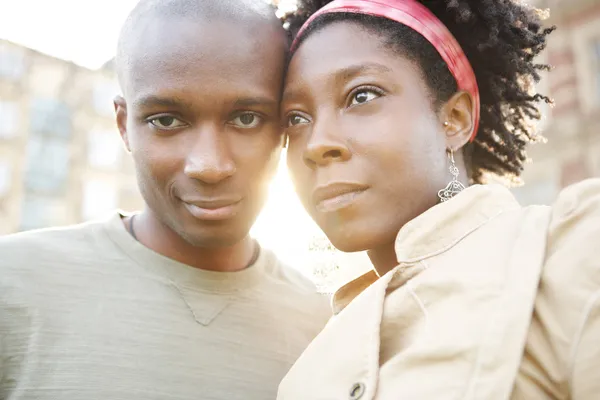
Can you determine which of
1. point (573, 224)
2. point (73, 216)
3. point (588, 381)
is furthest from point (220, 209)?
point (73, 216)

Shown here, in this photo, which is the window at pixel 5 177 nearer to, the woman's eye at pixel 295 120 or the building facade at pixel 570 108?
the building facade at pixel 570 108

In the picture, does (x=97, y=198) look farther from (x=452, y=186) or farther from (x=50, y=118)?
(x=452, y=186)

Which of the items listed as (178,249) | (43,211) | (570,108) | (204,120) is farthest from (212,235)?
(43,211)

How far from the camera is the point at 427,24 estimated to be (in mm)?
2344

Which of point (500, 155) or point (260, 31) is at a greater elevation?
point (260, 31)

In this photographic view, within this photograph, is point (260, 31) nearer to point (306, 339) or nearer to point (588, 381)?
point (306, 339)

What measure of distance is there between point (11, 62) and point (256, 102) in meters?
18.8

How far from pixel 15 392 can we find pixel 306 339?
114 cm

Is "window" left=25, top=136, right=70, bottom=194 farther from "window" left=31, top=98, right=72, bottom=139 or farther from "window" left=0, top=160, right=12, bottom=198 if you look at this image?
"window" left=0, top=160, right=12, bottom=198

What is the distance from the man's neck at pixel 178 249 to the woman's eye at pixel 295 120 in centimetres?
62

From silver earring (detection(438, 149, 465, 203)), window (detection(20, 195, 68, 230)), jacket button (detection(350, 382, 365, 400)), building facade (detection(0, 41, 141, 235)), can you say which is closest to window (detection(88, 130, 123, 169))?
building facade (detection(0, 41, 141, 235))

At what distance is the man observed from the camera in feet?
7.54

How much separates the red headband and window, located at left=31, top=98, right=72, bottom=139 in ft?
66.0

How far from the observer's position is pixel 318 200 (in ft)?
7.35
